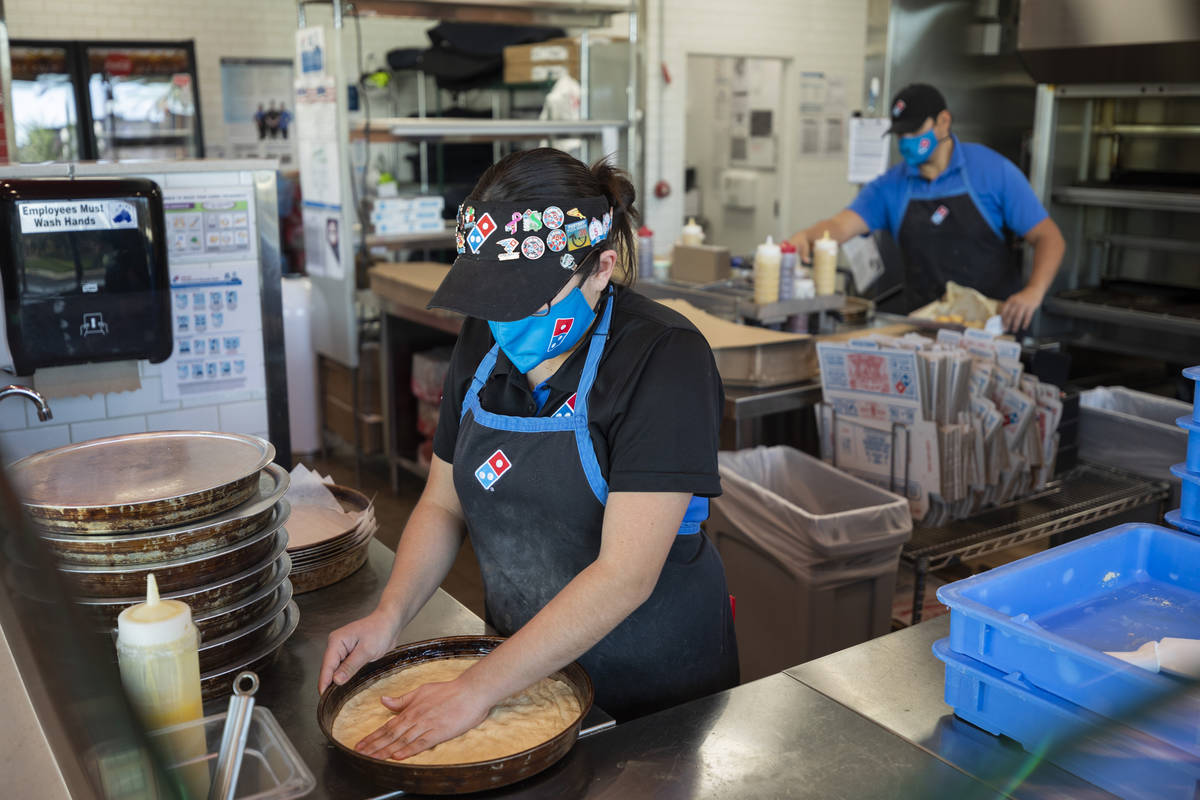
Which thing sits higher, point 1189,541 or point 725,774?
point 1189,541

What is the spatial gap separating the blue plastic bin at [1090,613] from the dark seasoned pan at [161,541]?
3.28 ft

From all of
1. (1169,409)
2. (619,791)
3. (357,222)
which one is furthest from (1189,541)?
(357,222)

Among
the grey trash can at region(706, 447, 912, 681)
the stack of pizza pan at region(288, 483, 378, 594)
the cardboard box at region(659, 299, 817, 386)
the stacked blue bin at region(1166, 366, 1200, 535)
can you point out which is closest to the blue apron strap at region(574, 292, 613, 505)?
the stack of pizza pan at region(288, 483, 378, 594)

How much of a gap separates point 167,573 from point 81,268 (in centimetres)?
139

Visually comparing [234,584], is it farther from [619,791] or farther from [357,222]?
[357,222]

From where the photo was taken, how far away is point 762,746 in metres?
1.44

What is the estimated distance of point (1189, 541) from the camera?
165cm

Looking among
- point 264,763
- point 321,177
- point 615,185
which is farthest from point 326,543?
point 321,177

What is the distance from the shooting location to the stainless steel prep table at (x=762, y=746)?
1347mm

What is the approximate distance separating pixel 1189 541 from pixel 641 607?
2.83 feet

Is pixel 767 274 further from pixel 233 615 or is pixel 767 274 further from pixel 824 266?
pixel 233 615

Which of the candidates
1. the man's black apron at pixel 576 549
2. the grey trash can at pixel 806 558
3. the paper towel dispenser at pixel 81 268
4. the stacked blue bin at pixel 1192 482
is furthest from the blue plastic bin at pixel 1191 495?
the paper towel dispenser at pixel 81 268

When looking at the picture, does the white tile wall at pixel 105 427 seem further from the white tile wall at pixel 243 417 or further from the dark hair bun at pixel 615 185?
the dark hair bun at pixel 615 185

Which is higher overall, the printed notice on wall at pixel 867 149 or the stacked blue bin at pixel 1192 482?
the printed notice on wall at pixel 867 149
